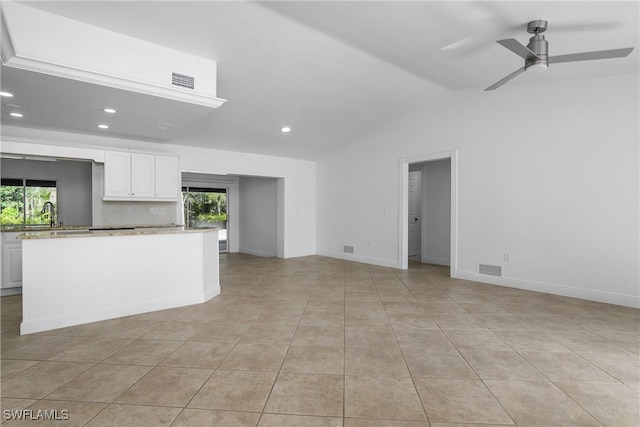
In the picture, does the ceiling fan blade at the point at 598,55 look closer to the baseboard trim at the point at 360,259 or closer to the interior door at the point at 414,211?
the baseboard trim at the point at 360,259

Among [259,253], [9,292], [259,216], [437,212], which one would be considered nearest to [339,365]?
[9,292]

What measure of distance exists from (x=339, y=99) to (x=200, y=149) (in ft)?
10.2

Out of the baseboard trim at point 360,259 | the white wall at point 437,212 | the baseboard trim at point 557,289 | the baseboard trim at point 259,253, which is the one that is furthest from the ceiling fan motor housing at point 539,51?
the baseboard trim at point 259,253

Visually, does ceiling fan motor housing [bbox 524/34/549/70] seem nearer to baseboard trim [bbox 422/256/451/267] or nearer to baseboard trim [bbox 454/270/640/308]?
baseboard trim [bbox 454/270/640/308]

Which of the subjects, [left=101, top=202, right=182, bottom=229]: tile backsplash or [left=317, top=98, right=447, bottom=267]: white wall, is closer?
[left=101, top=202, right=182, bottom=229]: tile backsplash

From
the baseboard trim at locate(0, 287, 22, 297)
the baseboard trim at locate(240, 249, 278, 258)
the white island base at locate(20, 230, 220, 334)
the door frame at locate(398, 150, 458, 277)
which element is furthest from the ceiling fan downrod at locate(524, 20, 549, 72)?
the baseboard trim at locate(0, 287, 22, 297)

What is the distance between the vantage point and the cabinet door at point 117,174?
5055 millimetres

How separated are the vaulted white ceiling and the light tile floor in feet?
7.98

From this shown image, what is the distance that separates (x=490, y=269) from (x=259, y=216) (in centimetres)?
559

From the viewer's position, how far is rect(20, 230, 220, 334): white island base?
3033mm

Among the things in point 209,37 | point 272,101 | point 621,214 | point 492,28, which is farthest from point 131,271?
point 621,214

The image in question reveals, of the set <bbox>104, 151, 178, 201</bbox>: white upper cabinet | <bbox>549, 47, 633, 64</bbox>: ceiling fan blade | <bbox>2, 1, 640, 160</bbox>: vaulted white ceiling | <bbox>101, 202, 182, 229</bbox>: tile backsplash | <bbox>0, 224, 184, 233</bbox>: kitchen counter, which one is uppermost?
<bbox>2, 1, 640, 160</bbox>: vaulted white ceiling

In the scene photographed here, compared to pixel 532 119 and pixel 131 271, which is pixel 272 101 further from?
pixel 532 119

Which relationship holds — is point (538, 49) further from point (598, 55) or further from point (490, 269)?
point (490, 269)
